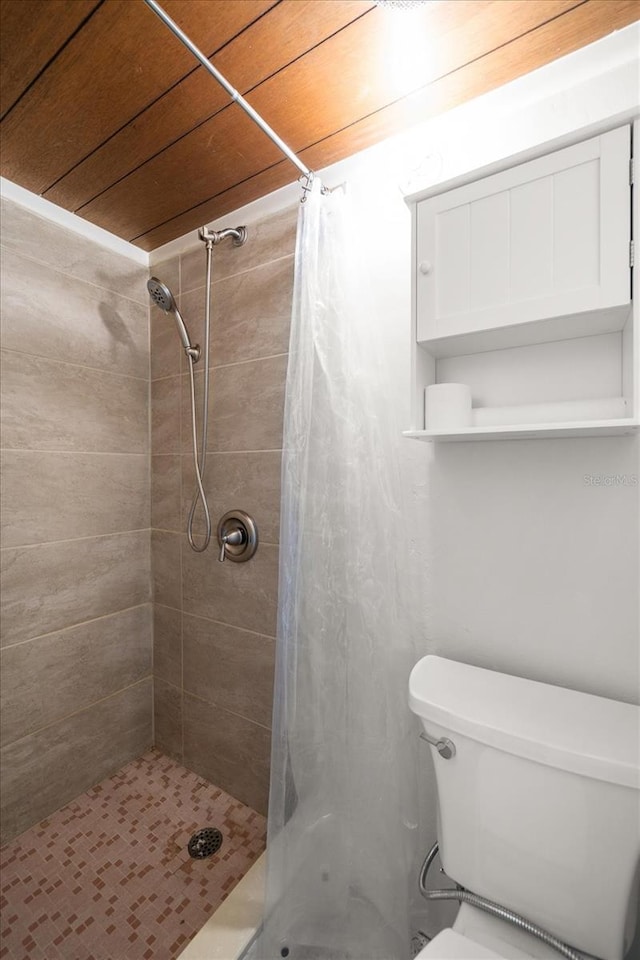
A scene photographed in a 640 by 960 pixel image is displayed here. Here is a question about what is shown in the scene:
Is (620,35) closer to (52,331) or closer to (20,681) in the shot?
(52,331)

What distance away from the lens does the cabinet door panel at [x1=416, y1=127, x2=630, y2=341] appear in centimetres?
80

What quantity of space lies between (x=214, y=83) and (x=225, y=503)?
116 cm

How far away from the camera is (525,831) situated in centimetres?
83

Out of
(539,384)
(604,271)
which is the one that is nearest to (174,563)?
(539,384)

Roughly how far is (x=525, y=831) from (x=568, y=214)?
119cm

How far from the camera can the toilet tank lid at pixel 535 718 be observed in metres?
0.76

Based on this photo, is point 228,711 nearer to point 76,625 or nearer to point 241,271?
point 76,625

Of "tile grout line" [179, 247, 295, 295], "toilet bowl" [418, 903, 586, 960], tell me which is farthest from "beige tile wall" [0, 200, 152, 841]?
"toilet bowl" [418, 903, 586, 960]

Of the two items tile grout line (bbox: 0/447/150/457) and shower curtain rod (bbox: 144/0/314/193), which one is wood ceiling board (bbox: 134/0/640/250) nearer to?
shower curtain rod (bbox: 144/0/314/193)

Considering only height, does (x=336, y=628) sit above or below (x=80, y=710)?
above

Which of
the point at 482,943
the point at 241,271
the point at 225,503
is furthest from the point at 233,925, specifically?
the point at 241,271

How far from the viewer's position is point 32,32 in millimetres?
909

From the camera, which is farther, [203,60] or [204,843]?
[204,843]

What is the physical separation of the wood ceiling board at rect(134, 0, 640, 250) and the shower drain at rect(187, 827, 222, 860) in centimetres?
214
